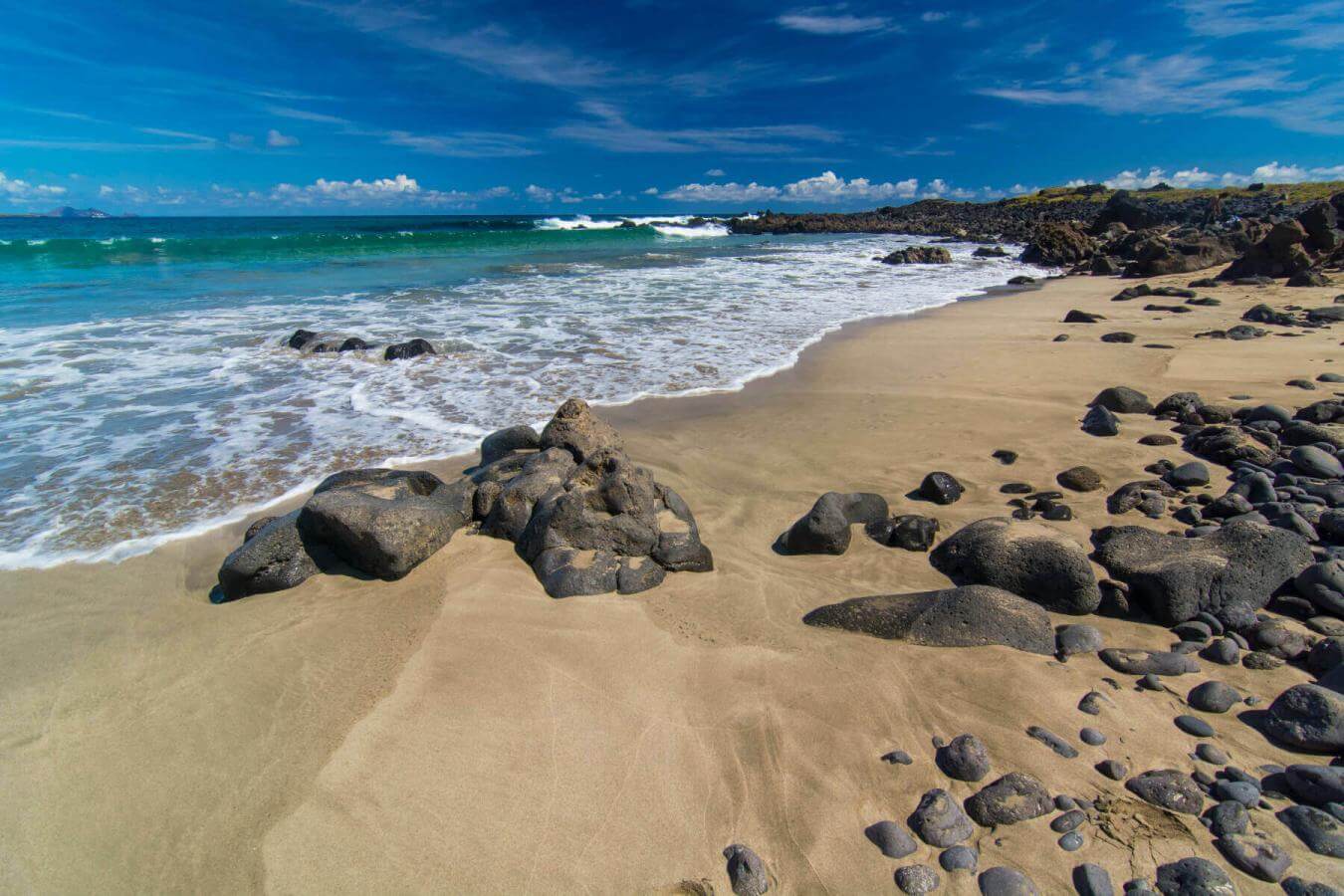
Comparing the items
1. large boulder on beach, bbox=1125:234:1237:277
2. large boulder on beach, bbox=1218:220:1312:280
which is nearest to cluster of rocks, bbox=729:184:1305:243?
large boulder on beach, bbox=1125:234:1237:277

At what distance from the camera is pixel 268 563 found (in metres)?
3.75

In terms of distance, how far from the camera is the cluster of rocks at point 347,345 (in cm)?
937

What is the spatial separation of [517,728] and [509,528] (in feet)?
5.75

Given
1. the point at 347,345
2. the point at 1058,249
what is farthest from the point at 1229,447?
the point at 1058,249

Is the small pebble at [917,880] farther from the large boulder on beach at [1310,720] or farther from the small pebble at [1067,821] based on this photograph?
the large boulder on beach at [1310,720]

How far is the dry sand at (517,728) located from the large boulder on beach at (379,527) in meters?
0.14

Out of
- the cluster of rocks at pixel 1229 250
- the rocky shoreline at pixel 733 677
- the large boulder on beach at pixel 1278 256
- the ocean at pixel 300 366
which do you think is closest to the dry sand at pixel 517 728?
the rocky shoreline at pixel 733 677

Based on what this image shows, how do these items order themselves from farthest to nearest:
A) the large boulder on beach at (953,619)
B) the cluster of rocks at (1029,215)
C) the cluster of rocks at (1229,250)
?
the cluster of rocks at (1029,215) < the cluster of rocks at (1229,250) < the large boulder on beach at (953,619)

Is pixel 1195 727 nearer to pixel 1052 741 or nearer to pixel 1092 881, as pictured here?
pixel 1052 741

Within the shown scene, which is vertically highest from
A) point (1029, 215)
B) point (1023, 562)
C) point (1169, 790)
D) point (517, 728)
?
point (1029, 215)

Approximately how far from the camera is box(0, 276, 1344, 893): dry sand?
2.22 metres

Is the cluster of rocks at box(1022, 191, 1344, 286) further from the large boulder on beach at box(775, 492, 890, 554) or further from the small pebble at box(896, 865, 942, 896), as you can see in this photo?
the small pebble at box(896, 865, 942, 896)

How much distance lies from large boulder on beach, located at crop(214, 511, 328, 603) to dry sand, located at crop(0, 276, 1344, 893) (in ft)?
0.29

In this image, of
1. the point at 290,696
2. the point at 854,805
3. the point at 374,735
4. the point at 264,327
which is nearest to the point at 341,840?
the point at 374,735
